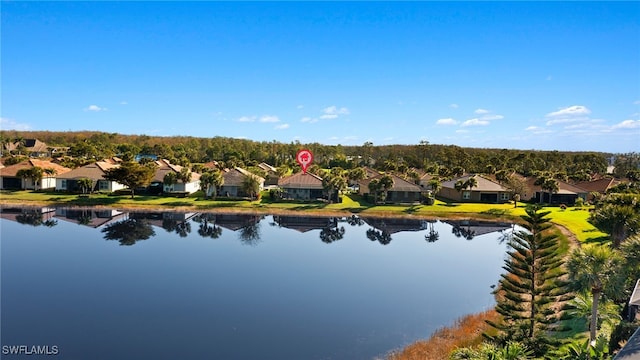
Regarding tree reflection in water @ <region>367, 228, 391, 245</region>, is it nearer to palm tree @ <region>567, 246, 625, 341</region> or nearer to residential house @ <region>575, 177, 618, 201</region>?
palm tree @ <region>567, 246, 625, 341</region>

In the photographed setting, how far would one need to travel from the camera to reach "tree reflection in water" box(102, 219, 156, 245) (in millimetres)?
40944

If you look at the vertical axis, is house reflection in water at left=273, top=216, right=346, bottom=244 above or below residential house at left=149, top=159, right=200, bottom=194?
below

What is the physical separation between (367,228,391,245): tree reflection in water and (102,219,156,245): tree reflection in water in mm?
21203

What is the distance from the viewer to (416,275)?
32.2 metres

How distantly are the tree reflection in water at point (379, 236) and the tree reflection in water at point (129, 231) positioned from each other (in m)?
21.2

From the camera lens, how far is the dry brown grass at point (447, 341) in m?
20.0

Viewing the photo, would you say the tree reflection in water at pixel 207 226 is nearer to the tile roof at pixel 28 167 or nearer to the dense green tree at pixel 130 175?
the dense green tree at pixel 130 175

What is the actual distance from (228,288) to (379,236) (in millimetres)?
21416

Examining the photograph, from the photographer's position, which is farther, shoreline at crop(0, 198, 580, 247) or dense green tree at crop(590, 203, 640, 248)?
shoreline at crop(0, 198, 580, 247)

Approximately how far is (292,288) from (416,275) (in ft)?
31.2

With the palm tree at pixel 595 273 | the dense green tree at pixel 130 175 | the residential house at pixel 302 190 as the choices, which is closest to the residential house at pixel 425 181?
the residential house at pixel 302 190

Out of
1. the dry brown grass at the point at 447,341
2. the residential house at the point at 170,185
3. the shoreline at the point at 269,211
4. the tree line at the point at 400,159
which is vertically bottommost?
the dry brown grass at the point at 447,341

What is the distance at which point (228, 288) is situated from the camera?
2767 cm

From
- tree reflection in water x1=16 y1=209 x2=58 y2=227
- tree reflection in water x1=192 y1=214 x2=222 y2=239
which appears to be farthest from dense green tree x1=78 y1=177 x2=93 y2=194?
tree reflection in water x1=192 y1=214 x2=222 y2=239
